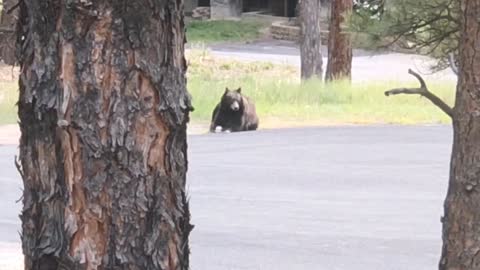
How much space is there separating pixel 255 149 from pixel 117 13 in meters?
11.8

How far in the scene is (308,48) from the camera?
82.6 feet

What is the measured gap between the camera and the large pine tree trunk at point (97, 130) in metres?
2.41

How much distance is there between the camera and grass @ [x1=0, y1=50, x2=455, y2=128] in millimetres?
17609

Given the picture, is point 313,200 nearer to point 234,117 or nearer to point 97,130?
point 234,117

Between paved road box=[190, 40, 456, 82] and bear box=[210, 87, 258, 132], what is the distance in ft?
28.0

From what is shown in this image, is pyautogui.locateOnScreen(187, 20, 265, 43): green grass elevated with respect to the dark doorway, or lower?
lower

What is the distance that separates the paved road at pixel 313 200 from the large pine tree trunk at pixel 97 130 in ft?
16.9

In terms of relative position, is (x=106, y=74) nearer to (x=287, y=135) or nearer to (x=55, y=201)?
(x=55, y=201)

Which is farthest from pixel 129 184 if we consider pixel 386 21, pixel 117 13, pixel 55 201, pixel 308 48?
pixel 308 48

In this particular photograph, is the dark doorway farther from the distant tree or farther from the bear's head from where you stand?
the distant tree

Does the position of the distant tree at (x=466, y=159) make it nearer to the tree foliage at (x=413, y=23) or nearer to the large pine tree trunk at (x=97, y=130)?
the tree foliage at (x=413, y=23)

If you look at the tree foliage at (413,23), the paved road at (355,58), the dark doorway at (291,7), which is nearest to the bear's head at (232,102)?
the paved road at (355,58)

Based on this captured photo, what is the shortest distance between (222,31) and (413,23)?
34.0 m

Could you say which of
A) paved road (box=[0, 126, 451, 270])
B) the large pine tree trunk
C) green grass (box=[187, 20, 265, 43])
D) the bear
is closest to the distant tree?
the large pine tree trunk
